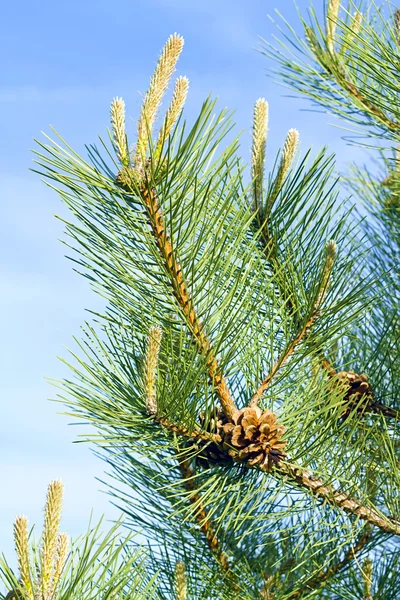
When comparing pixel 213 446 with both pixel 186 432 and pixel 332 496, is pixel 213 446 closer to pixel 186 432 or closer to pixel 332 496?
pixel 186 432

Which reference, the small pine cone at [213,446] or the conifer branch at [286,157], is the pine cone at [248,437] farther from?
the conifer branch at [286,157]

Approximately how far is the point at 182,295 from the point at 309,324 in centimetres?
32

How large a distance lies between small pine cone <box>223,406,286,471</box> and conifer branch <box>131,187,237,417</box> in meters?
0.04

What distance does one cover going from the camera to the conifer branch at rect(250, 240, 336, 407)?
4.71 ft

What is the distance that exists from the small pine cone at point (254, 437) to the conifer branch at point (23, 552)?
420 millimetres

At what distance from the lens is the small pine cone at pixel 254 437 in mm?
1304

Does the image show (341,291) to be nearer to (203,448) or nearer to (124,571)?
(203,448)

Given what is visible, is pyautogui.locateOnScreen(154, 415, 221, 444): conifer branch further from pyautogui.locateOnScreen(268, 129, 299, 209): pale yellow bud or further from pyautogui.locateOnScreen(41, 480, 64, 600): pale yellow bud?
pyautogui.locateOnScreen(268, 129, 299, 209): pale yellow bud

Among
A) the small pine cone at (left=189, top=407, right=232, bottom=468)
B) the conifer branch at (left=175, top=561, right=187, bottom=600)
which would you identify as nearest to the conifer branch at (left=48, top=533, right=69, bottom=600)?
the conifer branch at (left=175, top=561, right=187, bottom=600)

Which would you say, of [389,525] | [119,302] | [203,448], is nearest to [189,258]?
[119,302]

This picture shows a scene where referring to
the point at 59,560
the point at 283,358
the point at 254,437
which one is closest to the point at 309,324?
the point at 283,358

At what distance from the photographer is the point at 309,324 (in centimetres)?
152

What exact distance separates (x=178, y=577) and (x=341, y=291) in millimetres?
639

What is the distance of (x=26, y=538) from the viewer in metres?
0.97
